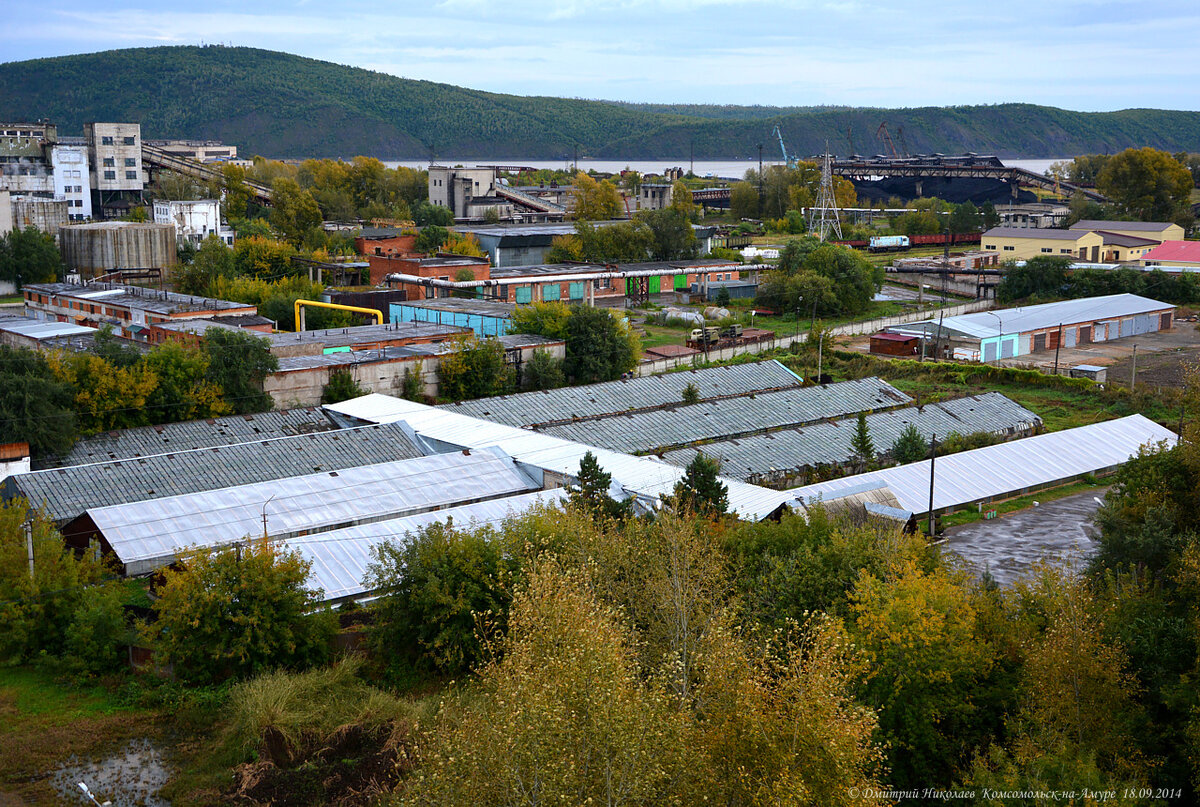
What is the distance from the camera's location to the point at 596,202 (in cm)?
7038

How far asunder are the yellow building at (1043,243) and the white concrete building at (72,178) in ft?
164

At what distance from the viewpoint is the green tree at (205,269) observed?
141ft

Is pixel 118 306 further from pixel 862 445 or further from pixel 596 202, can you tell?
pixel 596 202

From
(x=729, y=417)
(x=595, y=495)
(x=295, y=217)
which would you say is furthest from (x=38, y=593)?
(x=295, y=217)

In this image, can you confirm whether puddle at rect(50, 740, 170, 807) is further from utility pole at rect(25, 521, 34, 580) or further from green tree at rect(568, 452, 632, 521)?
green tree at rect(568, 452, 632, 521)

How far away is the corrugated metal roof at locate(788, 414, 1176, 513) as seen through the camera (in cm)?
2072

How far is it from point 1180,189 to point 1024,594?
6824 cm

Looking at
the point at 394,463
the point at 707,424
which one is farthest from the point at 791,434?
the point at 394,463

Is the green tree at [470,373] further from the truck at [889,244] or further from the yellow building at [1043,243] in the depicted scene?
the truck at [889,244]

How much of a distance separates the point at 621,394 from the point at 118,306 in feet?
56.3

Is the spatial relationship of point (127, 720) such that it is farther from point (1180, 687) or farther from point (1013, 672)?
point (1180, 687)

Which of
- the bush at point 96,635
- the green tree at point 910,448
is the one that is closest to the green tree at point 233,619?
the bush at point 96,635

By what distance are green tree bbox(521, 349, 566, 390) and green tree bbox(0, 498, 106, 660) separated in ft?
51.7

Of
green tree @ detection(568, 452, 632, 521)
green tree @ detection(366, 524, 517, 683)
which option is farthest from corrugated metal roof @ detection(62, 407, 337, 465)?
green tree @ detection(366, 524, 517, 683)
